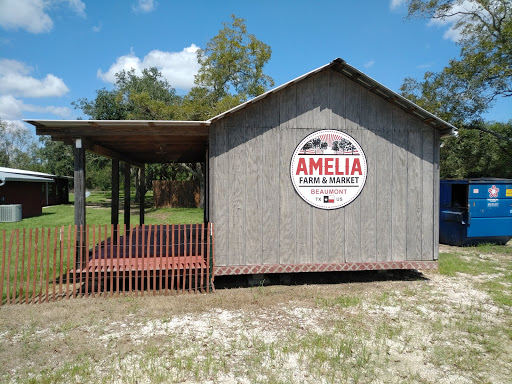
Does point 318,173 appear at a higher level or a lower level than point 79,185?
higher

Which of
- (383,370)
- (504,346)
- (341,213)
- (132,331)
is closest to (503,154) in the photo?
(341,213)

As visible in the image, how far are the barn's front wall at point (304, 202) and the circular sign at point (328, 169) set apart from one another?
16 centimetres

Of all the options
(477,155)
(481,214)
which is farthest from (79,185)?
(477,155)

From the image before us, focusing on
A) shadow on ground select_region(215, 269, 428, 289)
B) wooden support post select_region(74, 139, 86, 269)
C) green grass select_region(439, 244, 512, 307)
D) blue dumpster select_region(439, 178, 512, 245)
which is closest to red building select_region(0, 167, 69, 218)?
wooden support post select_region(74, 139, 86, 269)

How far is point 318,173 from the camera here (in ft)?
26.4

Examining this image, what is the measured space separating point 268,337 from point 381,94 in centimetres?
597

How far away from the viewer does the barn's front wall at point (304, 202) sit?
775 centimetres

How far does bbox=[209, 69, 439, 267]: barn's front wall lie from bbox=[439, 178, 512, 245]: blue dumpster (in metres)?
5.62

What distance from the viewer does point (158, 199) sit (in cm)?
3177

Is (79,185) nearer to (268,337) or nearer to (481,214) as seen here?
(268,337)

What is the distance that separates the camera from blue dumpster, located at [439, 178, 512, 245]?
507 inches

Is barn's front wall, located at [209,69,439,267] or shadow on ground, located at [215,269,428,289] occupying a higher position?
barn's front wall, located at [209,69,439,267]

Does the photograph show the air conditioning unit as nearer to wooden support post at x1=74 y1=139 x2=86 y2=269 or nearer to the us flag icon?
wooden support post at x1=74 y1=139 x2=86 y2=269

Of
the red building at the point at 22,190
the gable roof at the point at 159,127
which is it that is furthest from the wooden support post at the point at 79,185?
the red building at the point at 22,190
